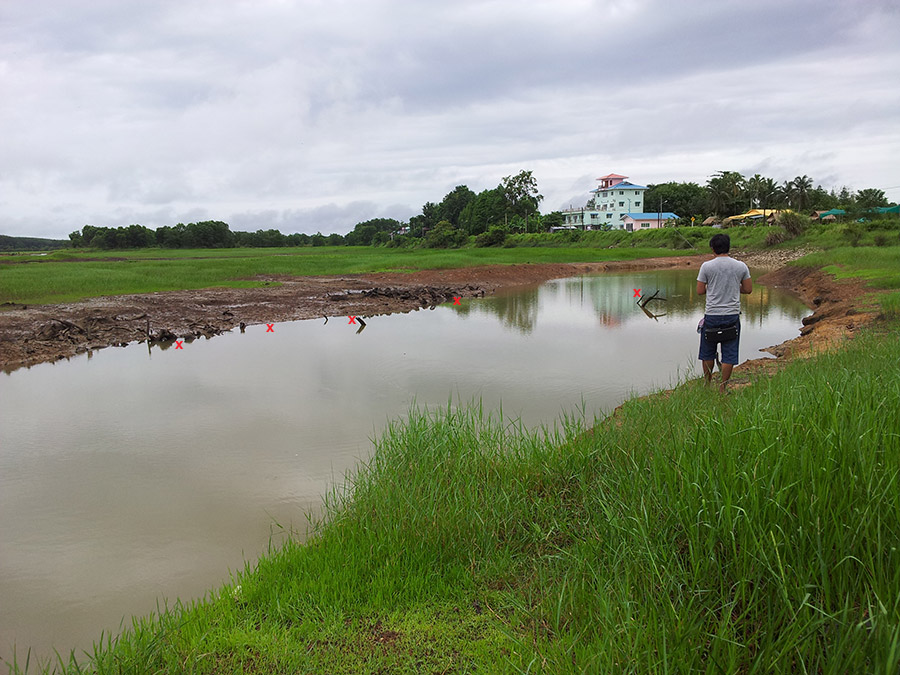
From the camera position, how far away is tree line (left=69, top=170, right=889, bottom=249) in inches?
2589

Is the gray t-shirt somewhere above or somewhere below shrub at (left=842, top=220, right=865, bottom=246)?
below

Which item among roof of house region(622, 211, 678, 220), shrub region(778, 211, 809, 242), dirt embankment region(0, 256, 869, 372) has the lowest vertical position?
dirt embankment region(0, 256, 869, 372)

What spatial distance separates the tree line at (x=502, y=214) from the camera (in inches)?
2589

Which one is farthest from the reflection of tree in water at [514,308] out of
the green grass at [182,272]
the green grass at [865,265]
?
the green grass at [182,272]

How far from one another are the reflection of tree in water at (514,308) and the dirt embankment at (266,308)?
5.70ft

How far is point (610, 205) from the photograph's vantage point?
87938 mm

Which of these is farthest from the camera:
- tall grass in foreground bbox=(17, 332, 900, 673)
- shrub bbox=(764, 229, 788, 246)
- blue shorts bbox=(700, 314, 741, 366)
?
shrub bbox=(764, 229, 788, 246)

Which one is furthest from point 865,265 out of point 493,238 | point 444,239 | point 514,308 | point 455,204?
point 455,204

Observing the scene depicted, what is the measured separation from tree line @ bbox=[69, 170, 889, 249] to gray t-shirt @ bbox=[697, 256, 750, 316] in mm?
49227

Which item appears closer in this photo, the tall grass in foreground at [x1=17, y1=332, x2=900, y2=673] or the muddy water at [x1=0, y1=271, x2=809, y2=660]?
the tall grass in foreground at [x1=17, y1=332, x2=900, y2=673]

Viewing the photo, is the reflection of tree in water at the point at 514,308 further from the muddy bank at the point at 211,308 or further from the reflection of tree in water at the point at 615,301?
the muddy bank at the point at 211,308

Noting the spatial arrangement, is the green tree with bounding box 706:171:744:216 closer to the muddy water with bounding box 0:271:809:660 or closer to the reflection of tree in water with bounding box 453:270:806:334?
the reflection of tree in water with bounding box 453:270:806:334

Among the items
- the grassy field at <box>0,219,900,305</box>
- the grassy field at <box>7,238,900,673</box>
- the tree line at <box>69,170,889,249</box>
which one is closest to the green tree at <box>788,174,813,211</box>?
the tree line at <box>69,170,889,249</box>

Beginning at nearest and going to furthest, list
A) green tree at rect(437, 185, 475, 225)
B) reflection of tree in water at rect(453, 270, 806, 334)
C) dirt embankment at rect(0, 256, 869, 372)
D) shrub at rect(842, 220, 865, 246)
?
1. dirt embankment at rect(0, 256, 869, 372)
2. reflection of tree in water at rect(453, 270, 806, 334)
3. shrub at rect(842, 220, 865, 246)
4. green tree at rect(437, 185, 475, 225)
